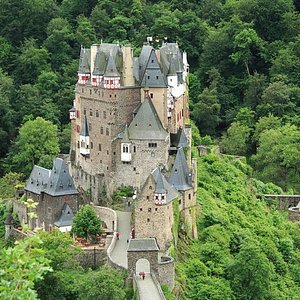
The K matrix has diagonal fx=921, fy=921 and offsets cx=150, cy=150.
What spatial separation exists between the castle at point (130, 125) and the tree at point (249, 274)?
351 centimetres

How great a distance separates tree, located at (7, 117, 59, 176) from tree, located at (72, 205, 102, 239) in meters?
20.2

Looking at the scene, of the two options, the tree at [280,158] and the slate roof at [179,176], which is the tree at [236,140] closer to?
the tree at [280,158]

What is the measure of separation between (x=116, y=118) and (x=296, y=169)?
23.2m

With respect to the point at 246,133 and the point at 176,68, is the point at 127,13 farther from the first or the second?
the point at 176,68

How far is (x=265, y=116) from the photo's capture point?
3022 inches

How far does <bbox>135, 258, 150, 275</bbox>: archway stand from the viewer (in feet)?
139

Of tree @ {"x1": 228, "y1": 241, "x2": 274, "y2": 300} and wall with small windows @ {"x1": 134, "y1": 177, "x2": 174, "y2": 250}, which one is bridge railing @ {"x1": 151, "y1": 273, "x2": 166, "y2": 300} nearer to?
wall with small windows @ {"x1": 134, "y1": 177, "x2": 174, "y2": 250}

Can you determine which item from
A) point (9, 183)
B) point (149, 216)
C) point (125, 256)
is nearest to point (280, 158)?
point (9, 183)

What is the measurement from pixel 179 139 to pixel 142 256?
12.9m

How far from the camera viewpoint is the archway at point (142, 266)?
42438mm

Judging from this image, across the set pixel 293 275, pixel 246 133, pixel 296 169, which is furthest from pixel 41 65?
pixel 293 275

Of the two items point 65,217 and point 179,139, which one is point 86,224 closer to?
point 65,217

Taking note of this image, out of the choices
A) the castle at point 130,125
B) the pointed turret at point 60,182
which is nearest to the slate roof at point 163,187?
the castle at point 130,125

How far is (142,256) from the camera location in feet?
138
